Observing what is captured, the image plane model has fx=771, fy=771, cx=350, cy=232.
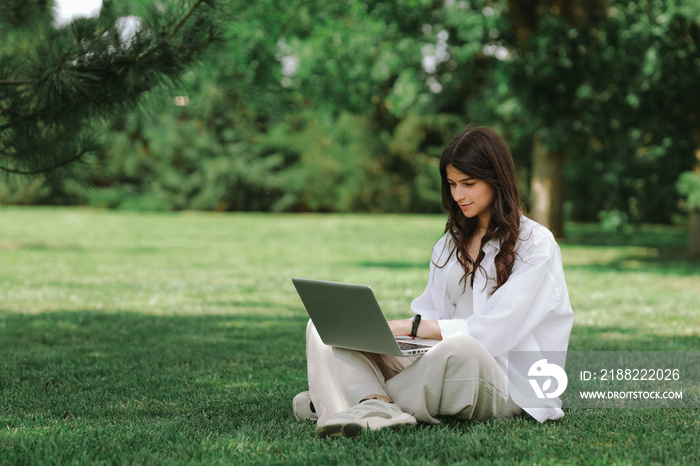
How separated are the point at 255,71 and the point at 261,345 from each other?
11205mm

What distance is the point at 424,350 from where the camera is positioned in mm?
3396

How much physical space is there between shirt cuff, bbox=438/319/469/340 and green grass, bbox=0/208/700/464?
44cm

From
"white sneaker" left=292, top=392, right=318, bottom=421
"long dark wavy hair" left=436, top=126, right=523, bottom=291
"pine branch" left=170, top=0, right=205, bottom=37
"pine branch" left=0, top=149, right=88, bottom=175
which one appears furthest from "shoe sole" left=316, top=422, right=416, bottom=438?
"pine branch" left=0, top=149, right=88, bottom=175

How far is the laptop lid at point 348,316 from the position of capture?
3.19 meters

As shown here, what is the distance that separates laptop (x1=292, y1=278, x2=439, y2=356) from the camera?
3193 millimetres

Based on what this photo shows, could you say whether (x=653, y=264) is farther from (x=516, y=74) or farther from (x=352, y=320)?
(x=352, y=320)

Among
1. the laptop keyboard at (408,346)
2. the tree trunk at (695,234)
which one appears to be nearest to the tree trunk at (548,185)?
the tree trunk at (695,234)

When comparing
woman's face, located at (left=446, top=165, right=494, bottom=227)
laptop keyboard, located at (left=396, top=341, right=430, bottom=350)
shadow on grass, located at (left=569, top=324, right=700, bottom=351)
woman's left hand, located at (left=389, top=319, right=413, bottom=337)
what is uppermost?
woman's face, located at (left=446, top=165, right=494, bottom=227)

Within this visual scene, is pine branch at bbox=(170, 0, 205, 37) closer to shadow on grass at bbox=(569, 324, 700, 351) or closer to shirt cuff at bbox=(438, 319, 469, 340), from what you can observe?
shirt cuff at bbox=(438, 319, 469, 340)

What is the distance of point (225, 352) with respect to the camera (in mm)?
6023

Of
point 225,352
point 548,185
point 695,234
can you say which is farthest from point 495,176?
point 548,185

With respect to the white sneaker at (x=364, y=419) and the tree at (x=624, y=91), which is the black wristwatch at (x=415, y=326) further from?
the tree at (x=624, y=91)

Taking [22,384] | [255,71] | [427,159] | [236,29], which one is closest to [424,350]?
[22,384]

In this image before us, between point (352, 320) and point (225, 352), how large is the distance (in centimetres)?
291
